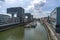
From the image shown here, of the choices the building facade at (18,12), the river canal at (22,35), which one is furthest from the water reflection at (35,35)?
the building facade at (18,12)

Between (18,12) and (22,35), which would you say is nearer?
(22,35)

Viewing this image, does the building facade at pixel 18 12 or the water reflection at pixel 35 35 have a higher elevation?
the building facade at pixel 18 12

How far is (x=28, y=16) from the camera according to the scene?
108625 millimetres

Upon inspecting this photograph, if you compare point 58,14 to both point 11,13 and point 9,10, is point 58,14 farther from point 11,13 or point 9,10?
point 9,10

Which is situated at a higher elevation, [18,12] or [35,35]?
[18,12]

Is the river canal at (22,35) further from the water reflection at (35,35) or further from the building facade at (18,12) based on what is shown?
the building facade at (18,12)

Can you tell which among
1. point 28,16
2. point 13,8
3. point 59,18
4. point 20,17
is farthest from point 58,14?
point 28,16

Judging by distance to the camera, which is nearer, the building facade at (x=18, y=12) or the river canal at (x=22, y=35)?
the river canal at (x=22, y=35)

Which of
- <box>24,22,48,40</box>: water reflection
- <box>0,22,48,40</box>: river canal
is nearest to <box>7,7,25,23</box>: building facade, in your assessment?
<box>24,22,48,40</box>: water reflection

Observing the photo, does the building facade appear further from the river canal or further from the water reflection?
the river canal

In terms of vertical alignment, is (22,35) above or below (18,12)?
below

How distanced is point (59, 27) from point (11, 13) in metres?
65.3

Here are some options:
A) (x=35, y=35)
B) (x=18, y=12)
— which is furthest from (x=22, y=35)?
(x=18, y=12)

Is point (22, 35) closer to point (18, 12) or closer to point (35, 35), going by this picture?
point (35, 35)
